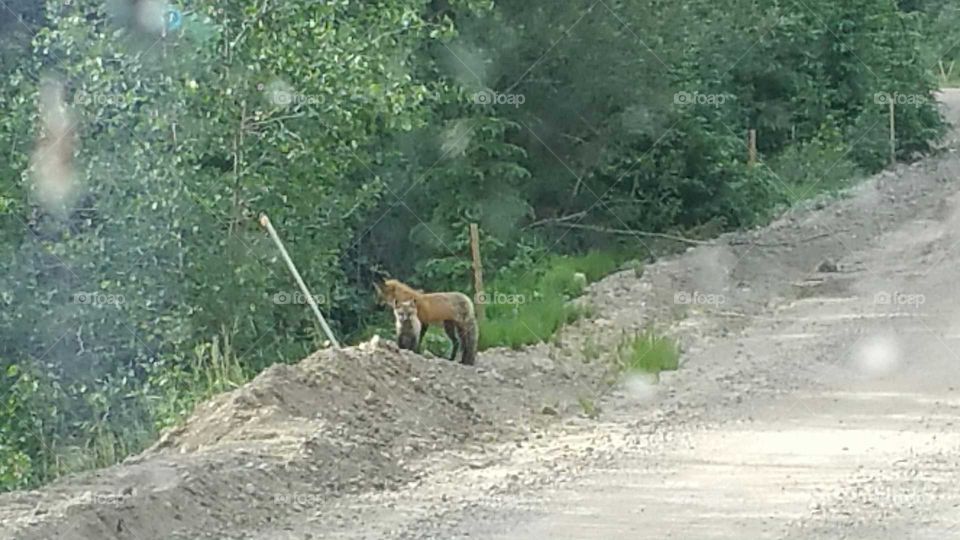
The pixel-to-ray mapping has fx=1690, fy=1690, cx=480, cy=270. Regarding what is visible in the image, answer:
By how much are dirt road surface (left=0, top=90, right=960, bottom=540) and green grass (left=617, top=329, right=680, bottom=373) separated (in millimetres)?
188

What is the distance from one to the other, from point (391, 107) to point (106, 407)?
3.52 meters

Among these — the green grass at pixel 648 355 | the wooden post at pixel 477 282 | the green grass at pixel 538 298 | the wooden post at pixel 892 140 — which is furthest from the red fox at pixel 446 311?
the wooden post at pixel 892 140

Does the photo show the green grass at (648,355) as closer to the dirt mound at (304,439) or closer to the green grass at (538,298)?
the dirt mound at (304,439)

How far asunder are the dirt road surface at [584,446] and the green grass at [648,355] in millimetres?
188

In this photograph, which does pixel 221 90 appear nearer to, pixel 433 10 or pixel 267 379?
pixel 267 379

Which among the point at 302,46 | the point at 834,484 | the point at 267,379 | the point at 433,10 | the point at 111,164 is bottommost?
the point at 834,484

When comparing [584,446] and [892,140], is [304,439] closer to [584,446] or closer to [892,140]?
[584,446]

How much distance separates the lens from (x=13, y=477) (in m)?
13.4

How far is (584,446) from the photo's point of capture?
11148 mm

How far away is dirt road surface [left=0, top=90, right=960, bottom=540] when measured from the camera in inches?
349

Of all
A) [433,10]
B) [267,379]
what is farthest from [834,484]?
[433,10]

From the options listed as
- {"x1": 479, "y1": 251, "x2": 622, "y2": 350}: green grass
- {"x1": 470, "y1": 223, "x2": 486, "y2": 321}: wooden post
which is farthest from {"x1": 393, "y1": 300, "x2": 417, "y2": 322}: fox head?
{"x1": 470, "y1": 223, "x2": 486, "y2": 321}: wooden post

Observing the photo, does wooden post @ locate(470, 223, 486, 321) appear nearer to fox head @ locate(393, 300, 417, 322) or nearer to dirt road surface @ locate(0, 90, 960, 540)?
dirt road surface @ locate(0, 90, 960, 540)

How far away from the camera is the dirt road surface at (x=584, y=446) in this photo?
8.87 m
